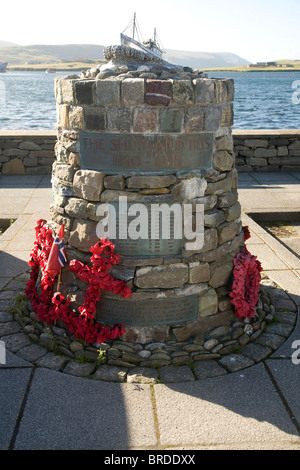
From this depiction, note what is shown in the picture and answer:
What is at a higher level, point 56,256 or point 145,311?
point 56,256

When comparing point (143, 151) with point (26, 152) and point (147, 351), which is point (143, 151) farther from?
point (26, 152)

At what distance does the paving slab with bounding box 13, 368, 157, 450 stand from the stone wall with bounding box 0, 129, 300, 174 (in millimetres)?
6844

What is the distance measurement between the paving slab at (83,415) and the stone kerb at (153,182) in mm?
656

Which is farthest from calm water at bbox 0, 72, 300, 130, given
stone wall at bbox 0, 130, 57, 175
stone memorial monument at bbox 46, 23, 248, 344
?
stone memorial monument at bbox 46, 23, 248, 344

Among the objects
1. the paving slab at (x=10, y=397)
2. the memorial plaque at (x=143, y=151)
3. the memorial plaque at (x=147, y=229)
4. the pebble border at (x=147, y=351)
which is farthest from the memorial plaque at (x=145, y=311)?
the memorial plaque at (x=143, y=151)

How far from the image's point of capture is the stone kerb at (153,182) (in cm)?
366

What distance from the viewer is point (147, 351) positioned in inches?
153

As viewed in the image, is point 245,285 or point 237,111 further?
point 237,111

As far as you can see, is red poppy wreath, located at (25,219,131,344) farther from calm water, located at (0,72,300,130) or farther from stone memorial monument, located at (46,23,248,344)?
calm water, located at (0,72,300,130)

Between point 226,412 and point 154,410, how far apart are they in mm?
510

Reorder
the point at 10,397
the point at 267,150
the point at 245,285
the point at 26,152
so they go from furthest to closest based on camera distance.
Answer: the point at 267,150 → the point at 26,152 → the point at 245,285 → the point at 10,397

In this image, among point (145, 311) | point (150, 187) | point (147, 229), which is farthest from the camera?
point (145, 311)

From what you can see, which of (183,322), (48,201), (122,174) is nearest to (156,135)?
(122,174)

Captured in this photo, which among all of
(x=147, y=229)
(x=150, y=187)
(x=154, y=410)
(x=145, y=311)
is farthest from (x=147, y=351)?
(x=150, y=187)
